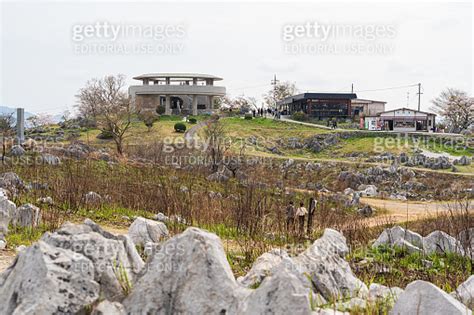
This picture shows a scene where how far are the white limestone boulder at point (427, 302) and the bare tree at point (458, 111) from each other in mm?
49922

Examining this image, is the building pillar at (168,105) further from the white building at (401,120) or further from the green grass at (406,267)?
the green grass at (406,267)

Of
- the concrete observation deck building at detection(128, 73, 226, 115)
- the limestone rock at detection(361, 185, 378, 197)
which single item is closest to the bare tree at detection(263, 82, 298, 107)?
the concrete observation deck building at detection(128, 73, 226, 115)

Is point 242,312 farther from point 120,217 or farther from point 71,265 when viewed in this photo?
point 120,217

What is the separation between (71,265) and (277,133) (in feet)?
144

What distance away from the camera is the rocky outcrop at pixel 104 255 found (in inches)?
179

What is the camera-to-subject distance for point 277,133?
157 feet

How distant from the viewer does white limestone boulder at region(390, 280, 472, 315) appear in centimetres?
418

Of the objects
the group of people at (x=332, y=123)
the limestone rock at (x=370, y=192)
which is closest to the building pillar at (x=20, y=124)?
the limestone rock at (x=370, y=192)

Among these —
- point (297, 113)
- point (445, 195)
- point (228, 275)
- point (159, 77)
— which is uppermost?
point (159, 77)

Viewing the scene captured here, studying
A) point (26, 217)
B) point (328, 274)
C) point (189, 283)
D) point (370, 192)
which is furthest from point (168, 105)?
point (189, 283)

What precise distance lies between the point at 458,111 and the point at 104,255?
52730 millimetres

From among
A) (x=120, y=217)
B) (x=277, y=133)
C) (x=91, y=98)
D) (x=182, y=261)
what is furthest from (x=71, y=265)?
(x=91, y=98)

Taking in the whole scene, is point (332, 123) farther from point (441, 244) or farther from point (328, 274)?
point (328, 274)

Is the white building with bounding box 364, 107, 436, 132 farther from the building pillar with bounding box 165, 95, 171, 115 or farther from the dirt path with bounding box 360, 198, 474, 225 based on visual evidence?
the dirt path with bounding box 360, 198, 474, 225
